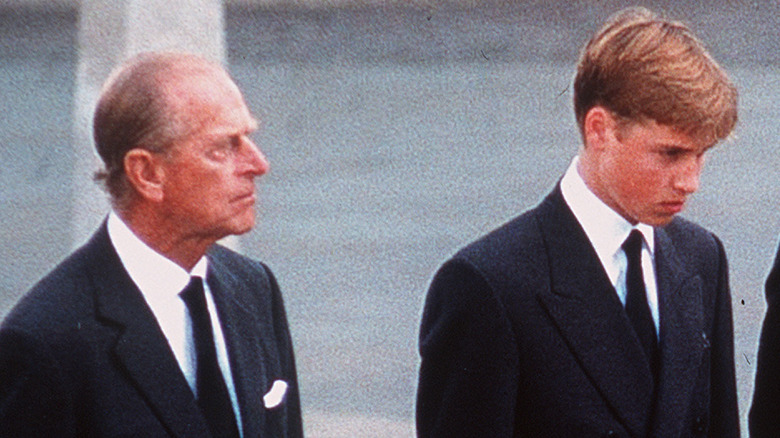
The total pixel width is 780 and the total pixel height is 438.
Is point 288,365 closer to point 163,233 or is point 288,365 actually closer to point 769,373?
point 163,233

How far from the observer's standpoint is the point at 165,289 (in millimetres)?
3582

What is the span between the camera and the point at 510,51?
12422 mm

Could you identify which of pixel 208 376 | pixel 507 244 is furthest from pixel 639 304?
pixel 208 376

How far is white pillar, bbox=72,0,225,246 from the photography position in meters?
6.67

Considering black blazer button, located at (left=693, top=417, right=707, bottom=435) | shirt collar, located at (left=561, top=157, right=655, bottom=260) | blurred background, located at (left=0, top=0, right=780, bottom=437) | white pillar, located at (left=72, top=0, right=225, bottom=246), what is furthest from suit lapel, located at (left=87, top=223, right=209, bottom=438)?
blurred background, located at (left=0, top=0, right=780, bottom=437)

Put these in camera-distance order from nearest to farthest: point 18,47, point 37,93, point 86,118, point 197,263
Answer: point 197,263 → point 86,118 → point 37,93 → point 18,47

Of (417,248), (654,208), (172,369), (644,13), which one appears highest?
(644,13)

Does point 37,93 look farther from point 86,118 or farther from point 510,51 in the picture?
point 86,118

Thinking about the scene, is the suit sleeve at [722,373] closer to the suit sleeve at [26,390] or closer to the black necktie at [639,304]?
the black necktie at [639,304]

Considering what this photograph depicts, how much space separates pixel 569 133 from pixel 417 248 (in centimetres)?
213

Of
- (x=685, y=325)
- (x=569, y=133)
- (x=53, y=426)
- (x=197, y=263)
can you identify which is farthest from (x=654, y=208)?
(x=569, y=133)

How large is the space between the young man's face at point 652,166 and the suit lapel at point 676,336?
0.84 feet

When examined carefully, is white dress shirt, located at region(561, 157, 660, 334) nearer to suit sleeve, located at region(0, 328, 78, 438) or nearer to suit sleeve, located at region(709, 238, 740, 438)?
suit sleeve, located at region(709, 238, 740, 438)

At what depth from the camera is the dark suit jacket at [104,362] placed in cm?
333
